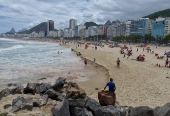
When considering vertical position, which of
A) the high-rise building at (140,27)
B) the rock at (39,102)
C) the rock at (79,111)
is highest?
the high-rise building at (140,27)

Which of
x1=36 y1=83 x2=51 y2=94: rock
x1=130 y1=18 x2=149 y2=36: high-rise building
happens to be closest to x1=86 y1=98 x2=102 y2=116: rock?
x1=36 y1=83 x2=51 y2=94: rock

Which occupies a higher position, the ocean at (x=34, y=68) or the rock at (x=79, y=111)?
the rock at (x=79, y=111)

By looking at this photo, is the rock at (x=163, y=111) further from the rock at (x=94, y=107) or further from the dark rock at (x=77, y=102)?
the dark rock at (x=77, y=102)

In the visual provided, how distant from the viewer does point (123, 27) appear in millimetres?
174500

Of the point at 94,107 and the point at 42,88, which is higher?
the point at 94,107

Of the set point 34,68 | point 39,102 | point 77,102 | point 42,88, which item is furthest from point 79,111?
point 34,68

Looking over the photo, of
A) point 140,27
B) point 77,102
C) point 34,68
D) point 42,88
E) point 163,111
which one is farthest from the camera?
point 140,27

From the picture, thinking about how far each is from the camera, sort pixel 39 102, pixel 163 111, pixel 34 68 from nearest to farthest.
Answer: pixel 163 111
pixel 39 102
pixel 34 68

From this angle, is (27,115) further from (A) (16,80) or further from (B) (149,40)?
(B) (149,40)

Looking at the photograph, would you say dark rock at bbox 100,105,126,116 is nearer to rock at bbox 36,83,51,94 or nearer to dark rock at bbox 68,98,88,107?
dark rock at bbox 68,98,88,107

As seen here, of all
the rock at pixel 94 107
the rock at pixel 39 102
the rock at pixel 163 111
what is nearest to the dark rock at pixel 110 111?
the rock at pixel 94 107

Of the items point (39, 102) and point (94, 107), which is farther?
point (39, 102)

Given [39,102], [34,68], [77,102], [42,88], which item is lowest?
[34,68]

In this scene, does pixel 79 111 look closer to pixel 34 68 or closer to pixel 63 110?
pixel 63 110
